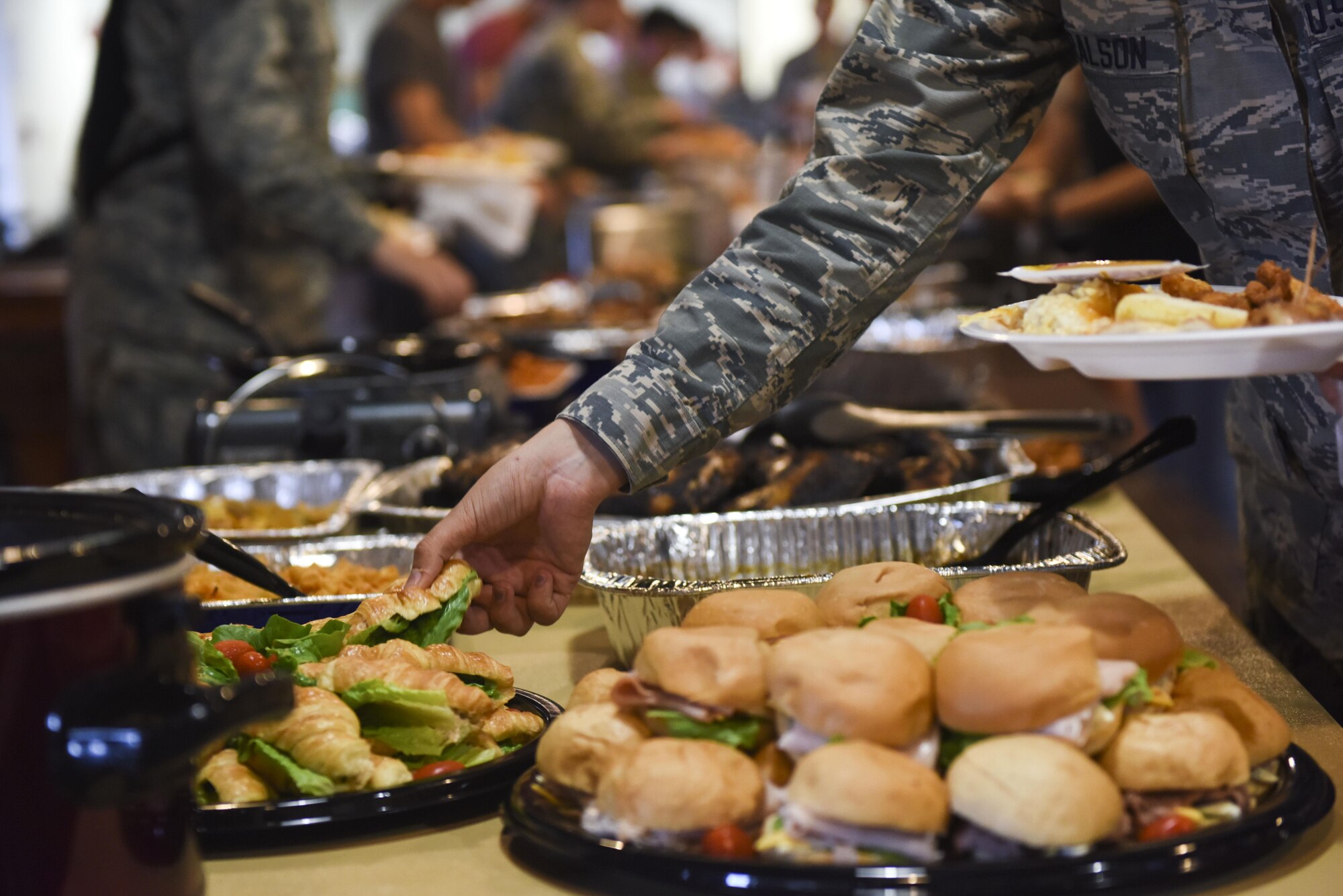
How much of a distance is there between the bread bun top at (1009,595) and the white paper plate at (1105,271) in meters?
0.21

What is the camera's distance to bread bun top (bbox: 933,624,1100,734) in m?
0.69

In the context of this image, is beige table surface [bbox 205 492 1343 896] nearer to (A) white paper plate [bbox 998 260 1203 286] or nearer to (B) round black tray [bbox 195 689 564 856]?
(B) round black tray [bbox 195 689 564 856]

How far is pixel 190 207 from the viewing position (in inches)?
121

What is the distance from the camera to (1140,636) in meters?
0.79

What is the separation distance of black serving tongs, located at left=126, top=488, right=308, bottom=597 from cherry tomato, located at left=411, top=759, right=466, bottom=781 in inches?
14.1

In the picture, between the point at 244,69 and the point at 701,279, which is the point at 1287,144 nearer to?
the point at 701,279

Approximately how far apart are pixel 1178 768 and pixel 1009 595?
0.62 feet

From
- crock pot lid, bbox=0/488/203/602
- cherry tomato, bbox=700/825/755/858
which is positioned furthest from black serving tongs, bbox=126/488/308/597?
cherry tomato, bbox=700/825/755/858

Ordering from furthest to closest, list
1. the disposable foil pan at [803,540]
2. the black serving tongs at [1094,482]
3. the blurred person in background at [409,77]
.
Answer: the blurred person in background at [409,77] → the disposable foil pan at [803,540] → the black serving tongs at [1094,482]

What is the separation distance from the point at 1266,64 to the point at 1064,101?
12.6 ft

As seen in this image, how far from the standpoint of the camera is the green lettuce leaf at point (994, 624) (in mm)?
784

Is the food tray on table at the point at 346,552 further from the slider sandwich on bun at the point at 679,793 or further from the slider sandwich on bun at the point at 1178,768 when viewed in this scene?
the slider sandwich on bun at the point at 1178,768

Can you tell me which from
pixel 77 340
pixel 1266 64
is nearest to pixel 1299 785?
pixel 1266 64

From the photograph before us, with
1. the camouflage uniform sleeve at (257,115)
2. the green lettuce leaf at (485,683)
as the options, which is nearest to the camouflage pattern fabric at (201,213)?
the camouflage uniform sleeve at (257,115)
